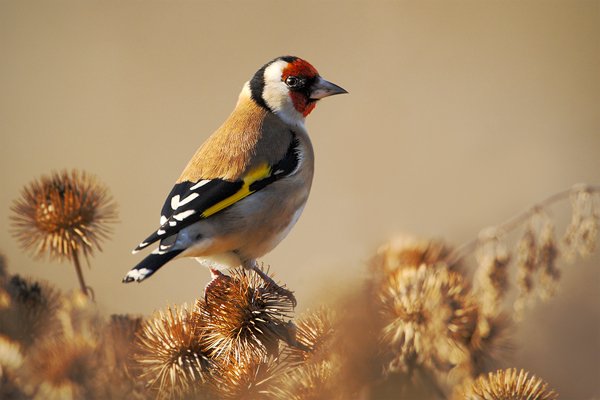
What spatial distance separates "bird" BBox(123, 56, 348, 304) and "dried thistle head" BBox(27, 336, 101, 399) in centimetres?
30

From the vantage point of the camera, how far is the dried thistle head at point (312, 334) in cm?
158

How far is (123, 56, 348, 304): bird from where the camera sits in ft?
7.29

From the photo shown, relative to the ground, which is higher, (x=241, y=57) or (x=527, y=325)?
(x=241, y=57)

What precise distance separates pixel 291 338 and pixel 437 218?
2.87 metres

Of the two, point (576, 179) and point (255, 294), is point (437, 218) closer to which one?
point (576, 179)

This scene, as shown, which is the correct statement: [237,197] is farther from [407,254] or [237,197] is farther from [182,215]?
[407,254]

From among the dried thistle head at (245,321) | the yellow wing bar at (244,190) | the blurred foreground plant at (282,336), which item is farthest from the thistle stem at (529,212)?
the yellow wing bar at (244,190)

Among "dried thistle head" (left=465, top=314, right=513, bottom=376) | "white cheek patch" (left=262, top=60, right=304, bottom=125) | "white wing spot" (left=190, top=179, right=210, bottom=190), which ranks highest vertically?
"white cheek patch" (left=262, top=60, right=304, bottom=125)

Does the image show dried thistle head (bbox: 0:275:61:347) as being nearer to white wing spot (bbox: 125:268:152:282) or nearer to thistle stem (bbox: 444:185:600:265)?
white wing spot (bbox: 125:268:152:282)

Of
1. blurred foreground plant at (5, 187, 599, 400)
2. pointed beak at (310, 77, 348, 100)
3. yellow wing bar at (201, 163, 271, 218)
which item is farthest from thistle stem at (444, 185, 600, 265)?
pointed beak at (310, 77, 348, 100)

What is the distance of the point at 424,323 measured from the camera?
168cm

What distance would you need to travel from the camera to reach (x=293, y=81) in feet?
9.74


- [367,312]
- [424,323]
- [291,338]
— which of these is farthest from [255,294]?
[367,312]

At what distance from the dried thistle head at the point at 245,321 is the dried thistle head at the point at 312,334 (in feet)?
0.08
